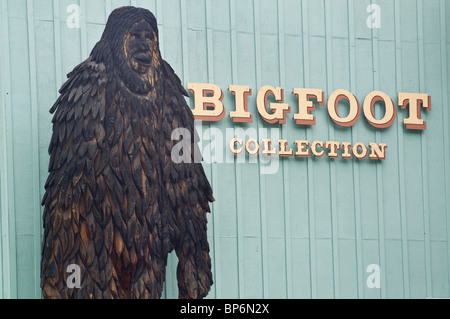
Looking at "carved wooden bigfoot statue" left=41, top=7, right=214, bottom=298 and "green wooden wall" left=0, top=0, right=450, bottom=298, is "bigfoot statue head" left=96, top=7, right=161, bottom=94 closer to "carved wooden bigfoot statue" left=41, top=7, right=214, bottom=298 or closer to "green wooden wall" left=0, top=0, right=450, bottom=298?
"carved wooden bigfoot statue" left=41, top=7, right=214, bottom=298

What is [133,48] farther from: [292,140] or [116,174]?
[292,140]

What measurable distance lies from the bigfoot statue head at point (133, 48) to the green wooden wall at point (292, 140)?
1.09 meters

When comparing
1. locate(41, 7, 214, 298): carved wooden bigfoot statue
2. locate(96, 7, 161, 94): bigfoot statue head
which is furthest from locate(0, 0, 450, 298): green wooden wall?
locate(96, 7, 161, 94): bigfoot statue head

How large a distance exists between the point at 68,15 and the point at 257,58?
2073 millimetres

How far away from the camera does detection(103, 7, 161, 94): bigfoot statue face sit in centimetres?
1000

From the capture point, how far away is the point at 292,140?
11.8 metres

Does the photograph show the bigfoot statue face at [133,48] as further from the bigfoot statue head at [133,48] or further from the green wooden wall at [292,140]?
the green wooden wall at [292,140]

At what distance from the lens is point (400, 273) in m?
12.0

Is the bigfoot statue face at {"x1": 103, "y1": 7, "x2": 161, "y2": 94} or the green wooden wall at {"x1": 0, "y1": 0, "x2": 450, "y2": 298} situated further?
the green wooden wall at {"x1": 0, "y1": 0, "x2": 450, "y2": 298}

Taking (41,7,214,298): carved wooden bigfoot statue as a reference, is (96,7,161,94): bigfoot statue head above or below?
above

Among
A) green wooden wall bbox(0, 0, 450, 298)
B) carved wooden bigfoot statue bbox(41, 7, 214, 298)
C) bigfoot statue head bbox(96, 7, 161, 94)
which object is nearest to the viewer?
carved wooden bigfoot statue bbox(41, 7, 214, 298)

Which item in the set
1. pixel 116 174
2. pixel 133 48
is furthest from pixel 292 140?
pixel 116 174

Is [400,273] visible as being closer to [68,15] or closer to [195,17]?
[195,17]
